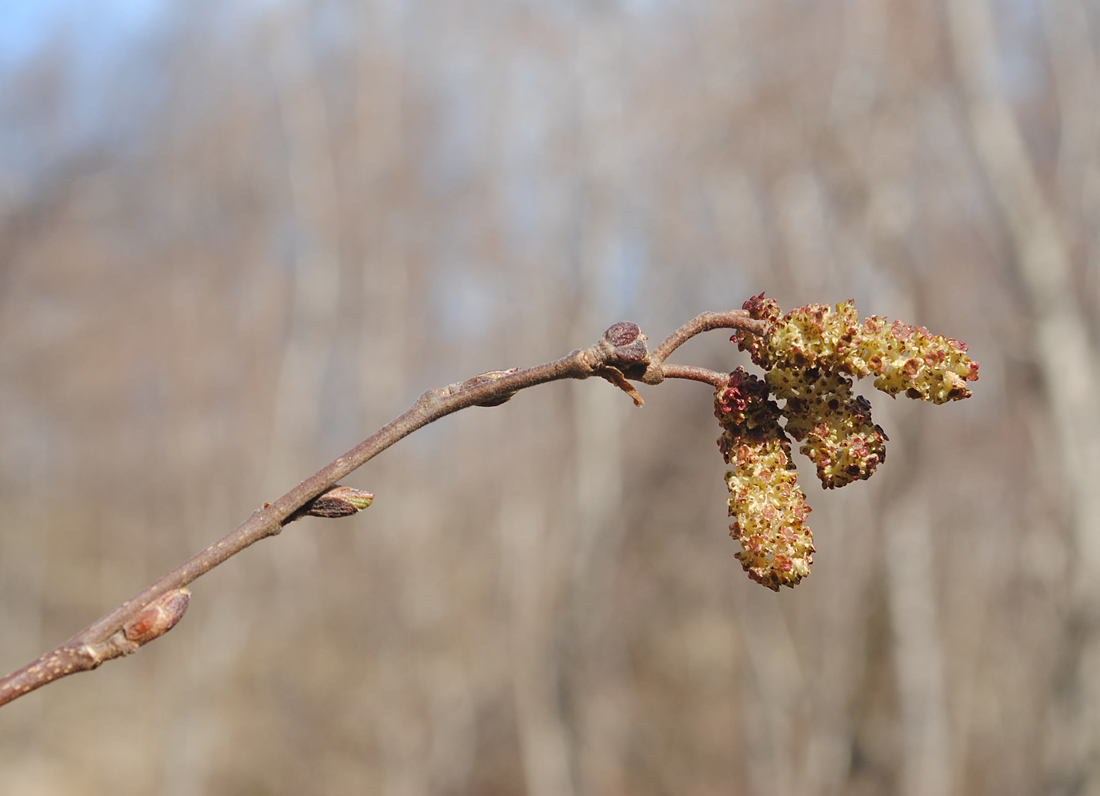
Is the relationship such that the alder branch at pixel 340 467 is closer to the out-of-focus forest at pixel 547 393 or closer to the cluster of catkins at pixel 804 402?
the cluster of catkins at pixel 804 402

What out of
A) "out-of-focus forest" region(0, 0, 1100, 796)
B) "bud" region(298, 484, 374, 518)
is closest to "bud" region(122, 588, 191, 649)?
"bud" region(298, 484, 374, 518)

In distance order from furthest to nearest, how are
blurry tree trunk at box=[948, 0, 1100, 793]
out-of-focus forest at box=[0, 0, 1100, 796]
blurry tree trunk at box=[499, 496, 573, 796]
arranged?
1. blurry tree trunk at box=[499, 496, 573, 796]
2. out-of-focus forest at box=[0, 0, 1100, 796]
3. blurry tree trunk at box=[948, 0, 1100, 793]

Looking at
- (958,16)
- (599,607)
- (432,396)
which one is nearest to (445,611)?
(599,607)

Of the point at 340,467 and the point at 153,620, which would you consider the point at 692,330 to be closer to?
the point at 340,467

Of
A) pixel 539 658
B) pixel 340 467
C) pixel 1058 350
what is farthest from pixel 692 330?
pixel 539 658

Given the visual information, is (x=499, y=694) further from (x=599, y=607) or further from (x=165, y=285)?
(x=165, y=285)

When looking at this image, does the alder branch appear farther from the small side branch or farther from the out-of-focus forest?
the out-of-focus forest
